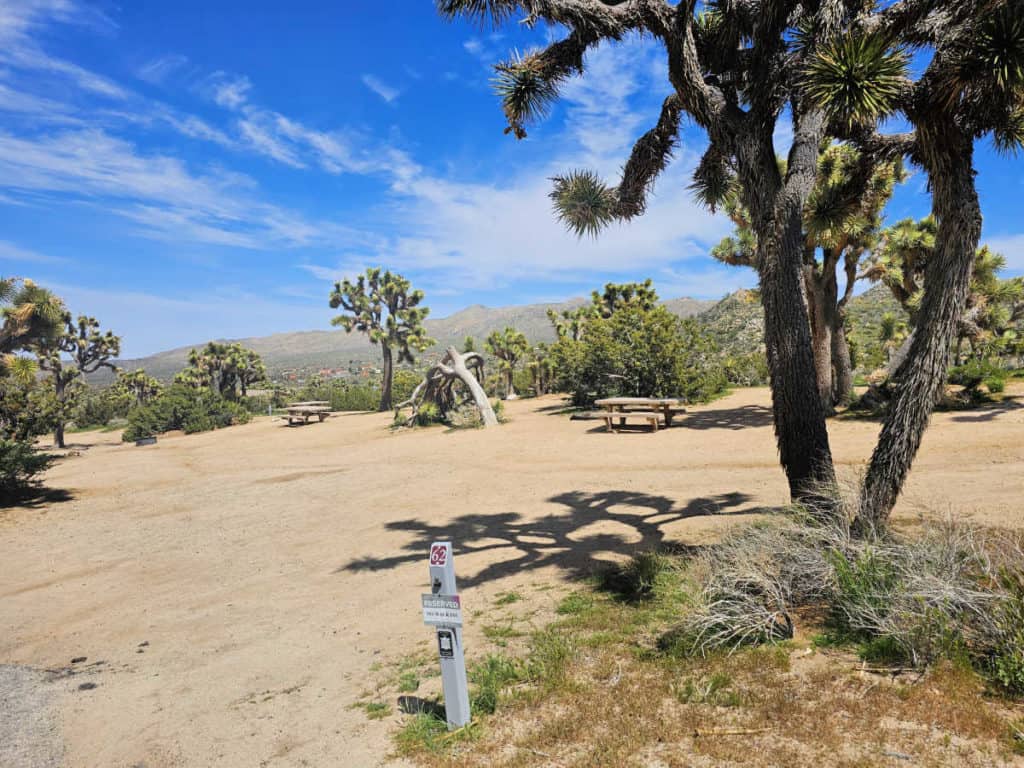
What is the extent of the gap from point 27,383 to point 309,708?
16.6 metres

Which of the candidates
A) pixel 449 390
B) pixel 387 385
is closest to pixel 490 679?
pixel 449 390

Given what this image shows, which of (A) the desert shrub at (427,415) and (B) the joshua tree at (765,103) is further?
(A) the desert shrub at (427,415)

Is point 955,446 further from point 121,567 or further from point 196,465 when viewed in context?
point 196,465

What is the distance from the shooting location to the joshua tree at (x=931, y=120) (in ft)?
14.8

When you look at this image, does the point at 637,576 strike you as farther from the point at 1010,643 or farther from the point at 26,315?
the point at 26,315

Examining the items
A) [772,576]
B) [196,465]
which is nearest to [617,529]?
[772,576]

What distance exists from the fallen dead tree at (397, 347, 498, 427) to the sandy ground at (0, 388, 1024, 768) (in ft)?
17.2

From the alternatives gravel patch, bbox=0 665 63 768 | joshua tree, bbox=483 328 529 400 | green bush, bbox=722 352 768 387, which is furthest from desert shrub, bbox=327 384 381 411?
gravel patch, bbox=0 665 63 768

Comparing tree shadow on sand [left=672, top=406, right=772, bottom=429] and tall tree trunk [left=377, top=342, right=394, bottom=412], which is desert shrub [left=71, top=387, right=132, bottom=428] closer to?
tall tree trunk [left=377, top=342, right=394, bottom=412]

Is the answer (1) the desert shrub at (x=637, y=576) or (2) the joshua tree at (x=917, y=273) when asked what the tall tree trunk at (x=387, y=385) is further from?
(1) the desert shrub at (x=637, y=576)

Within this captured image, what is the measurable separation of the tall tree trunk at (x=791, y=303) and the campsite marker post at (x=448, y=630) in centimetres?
393

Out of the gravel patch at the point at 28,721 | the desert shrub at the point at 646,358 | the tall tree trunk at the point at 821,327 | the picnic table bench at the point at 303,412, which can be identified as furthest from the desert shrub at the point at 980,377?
the picnic table bench at the point at 303,412

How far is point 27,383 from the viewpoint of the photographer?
50.0 ft

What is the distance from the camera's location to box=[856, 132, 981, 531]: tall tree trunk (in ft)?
16.5
